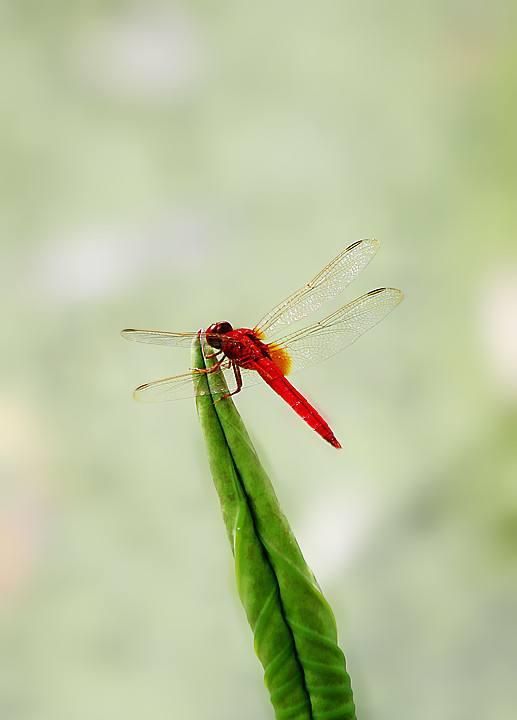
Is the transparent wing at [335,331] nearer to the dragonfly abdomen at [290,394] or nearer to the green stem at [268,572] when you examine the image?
the dragonfly abdomen at [290,394]

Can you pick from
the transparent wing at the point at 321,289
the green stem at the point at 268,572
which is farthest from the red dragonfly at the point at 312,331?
the green stem at the point at 268,572

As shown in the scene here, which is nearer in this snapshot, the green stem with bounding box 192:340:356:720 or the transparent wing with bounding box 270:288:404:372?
the green stem with bounding box 192:340:356:720

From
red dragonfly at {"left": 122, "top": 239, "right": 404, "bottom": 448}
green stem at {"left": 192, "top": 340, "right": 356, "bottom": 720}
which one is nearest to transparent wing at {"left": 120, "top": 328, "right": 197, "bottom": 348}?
red dragonfly at {"left": 122, "top": 239, "right": 404, "bottom": 448}

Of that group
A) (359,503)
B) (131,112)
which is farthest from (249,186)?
(359,503)

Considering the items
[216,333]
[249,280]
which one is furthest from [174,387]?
[249,280]

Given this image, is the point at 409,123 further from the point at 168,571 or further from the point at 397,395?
the point at 168,571

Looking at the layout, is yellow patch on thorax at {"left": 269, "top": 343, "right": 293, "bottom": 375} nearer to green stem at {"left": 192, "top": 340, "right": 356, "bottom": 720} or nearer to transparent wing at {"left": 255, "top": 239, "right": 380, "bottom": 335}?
transparent wing at {"left": 255, "top": 239, "right": 380, "bottom": 335}

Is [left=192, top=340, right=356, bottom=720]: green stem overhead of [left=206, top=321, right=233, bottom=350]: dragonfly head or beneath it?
beneath
